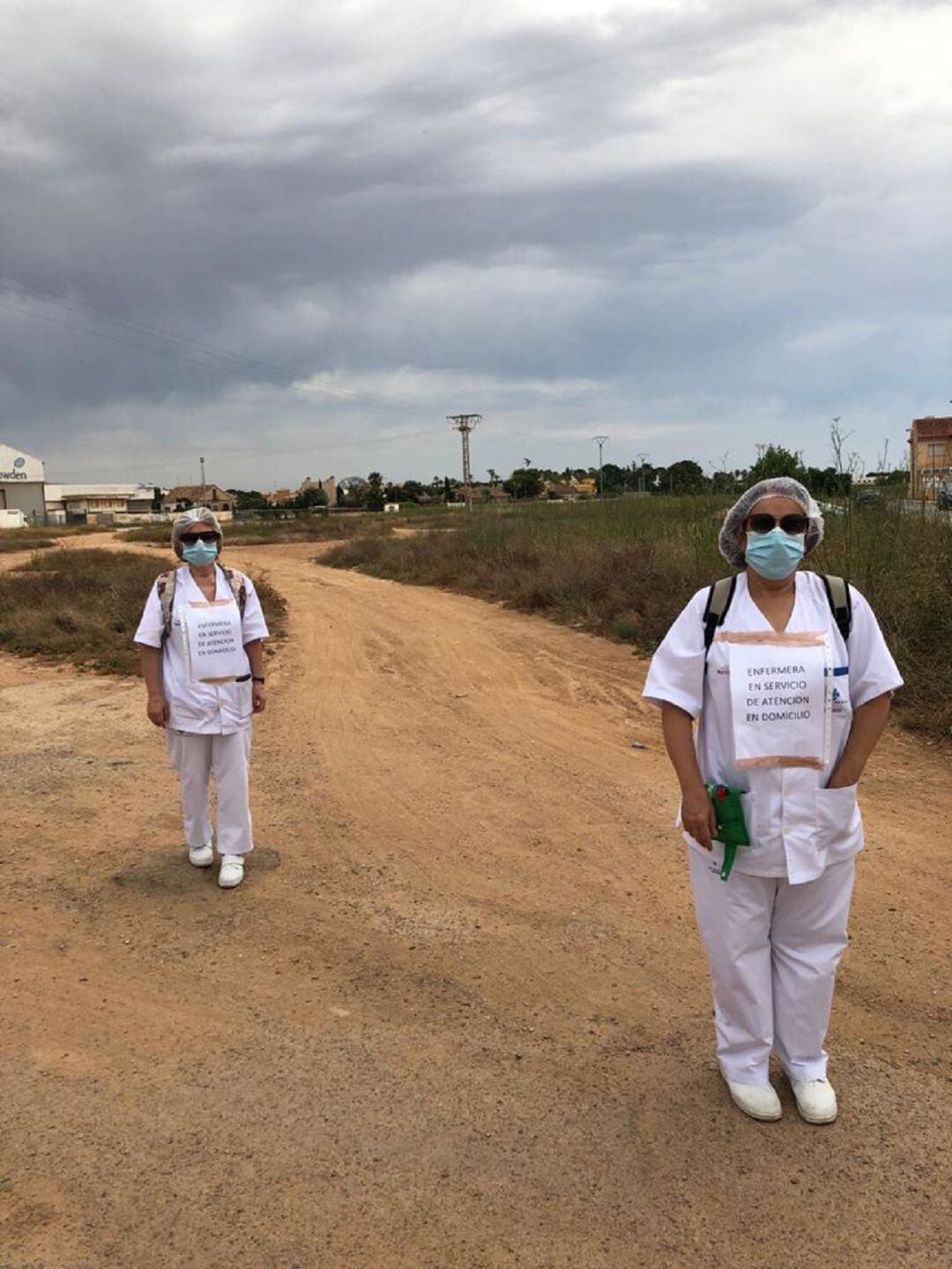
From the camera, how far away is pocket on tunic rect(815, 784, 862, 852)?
2545 mm

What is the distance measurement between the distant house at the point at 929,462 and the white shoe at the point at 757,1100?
7576 millimetres

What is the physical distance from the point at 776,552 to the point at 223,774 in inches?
119

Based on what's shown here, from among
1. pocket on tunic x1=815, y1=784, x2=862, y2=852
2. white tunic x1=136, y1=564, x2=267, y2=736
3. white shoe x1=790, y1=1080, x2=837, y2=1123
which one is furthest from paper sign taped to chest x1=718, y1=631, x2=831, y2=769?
white tunic x1=136, y1=564, x2=267, y2=736

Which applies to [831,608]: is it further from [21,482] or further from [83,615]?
[21,482]

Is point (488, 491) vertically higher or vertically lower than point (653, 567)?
higher

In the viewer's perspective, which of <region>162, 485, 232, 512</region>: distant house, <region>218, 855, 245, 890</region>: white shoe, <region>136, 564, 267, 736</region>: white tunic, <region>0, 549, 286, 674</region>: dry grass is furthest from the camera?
<region>162, 485, 232, 512</region>: distant house

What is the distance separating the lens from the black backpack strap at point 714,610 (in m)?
2.58

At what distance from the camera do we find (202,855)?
477 cm

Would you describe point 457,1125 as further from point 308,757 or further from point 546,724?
point 546,724

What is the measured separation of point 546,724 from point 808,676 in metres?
5.40

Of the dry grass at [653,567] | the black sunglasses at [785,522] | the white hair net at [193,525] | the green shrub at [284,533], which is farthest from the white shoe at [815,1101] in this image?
the green shrub at [284,533]

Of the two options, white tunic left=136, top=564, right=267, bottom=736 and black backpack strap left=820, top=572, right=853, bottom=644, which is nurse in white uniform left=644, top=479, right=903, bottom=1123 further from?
white tunic left=136, top=564, right=267, bottom=736

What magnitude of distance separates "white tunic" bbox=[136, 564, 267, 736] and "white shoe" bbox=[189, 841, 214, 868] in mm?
721

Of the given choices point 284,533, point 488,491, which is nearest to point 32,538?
point 284,533
